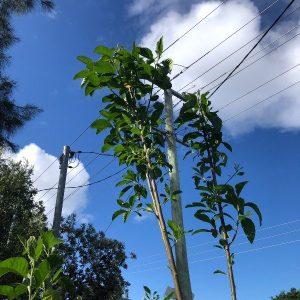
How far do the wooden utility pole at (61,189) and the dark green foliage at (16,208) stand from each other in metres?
2.43

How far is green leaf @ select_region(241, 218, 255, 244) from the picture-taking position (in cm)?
245

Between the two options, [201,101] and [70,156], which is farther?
[70,156]

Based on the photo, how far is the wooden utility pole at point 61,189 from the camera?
13071mm

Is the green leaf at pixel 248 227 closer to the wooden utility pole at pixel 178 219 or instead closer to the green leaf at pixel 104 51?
the wooden utility pole at pixel 178 219

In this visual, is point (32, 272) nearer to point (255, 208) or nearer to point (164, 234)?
point (164, 234)

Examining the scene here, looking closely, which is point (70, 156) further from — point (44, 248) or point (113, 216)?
point (44, 248)

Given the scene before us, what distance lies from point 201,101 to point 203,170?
0.52 m

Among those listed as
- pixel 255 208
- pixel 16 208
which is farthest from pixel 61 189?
pixel 255 208

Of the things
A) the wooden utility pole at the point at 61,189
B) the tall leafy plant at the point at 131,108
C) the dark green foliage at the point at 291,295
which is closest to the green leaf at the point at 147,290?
the tall leafy plant at the point at 131,108

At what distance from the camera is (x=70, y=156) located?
16.0 m

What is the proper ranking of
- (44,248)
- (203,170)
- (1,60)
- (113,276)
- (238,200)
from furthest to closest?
(113,276), (1,60), (203,170), (238,200), (44,248)

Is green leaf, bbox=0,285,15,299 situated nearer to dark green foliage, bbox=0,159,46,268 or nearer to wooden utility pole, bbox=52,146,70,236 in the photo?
wooden utility pole, bbox=52,146,70,236

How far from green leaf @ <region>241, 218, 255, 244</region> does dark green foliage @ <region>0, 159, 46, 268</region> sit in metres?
14.4

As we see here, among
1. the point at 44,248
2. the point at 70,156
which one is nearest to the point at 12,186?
the point at 70,156
